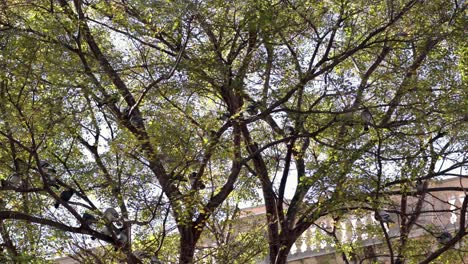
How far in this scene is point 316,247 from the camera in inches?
474

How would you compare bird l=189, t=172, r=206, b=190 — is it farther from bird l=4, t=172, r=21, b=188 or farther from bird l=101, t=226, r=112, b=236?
bird l=4, t=172, r=21, b=188

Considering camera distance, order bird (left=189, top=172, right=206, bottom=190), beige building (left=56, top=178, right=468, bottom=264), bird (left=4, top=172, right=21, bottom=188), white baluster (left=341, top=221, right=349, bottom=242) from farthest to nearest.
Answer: white baluster (left=341, top=221, right=349, bottom=242)
beige building (left=56, top=178, right=468, bottom=264)
bird (left=189, top=172, right=206, bottom=190)
bird (left=4, top=172, right=21, bottom=188)

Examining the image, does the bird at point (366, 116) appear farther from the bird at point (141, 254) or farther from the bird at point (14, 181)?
the bird at point (14, 181)

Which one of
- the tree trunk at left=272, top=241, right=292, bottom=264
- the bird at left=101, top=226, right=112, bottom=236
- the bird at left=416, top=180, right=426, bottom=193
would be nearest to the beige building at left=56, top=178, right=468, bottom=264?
the bird at left=416, top=180, right=426, bottom=193

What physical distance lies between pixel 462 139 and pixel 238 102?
2.89m

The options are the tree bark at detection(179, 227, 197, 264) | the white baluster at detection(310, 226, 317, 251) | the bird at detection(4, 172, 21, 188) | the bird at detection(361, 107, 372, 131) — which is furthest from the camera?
the white baluster at detection(310, 226, 317, 251)

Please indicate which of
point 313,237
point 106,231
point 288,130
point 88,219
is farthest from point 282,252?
point 313,237

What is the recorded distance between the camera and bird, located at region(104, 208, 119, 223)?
25.9 ft

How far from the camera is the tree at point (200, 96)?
7.99 m

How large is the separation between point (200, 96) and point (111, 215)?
2284 millimetres

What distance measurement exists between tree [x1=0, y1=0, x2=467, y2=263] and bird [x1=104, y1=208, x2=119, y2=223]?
64 mm

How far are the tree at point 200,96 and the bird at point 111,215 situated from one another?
0.21ft

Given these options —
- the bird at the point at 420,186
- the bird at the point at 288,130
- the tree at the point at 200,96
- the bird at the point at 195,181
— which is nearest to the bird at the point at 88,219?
the tree at the point at 200,96

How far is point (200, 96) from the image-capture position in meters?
9.41
